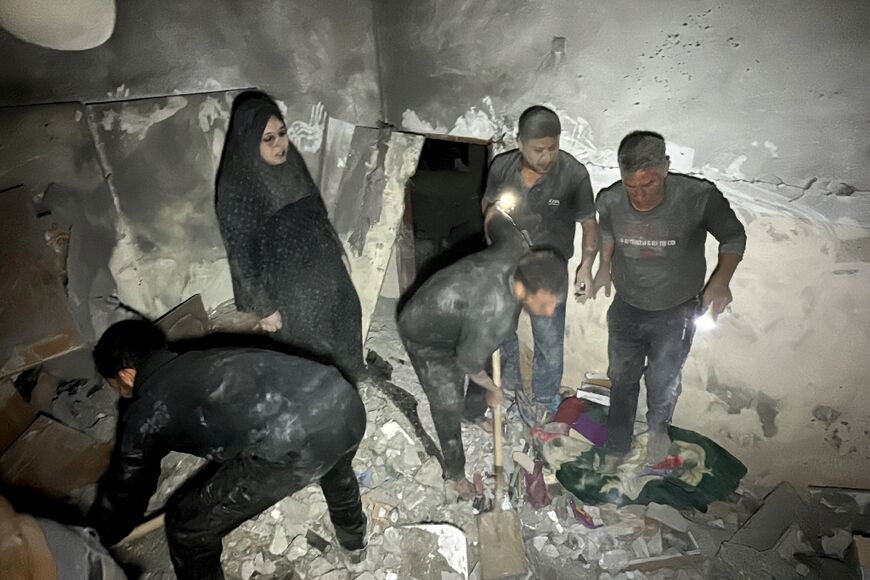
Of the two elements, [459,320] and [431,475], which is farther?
[431,475]

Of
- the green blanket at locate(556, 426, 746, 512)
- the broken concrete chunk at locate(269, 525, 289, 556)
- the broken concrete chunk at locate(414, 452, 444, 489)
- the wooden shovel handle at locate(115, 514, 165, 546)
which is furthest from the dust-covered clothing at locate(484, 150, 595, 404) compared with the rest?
the wooden shovel handle at locate(115, 514, 165, 546)

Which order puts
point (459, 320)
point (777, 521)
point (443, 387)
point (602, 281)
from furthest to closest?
point (602, 281)
point (777, 521)
point (443, 387)
point (459, 320)

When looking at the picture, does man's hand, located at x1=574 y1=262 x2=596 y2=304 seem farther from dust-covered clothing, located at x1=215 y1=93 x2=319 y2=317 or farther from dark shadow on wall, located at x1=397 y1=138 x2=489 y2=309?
dust-covered clothing, located at x1=215 y1=93 x2=319 y2=317

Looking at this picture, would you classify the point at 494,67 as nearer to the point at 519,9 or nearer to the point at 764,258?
the point at 519,9

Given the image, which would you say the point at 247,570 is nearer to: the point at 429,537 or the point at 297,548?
the point at 297,548

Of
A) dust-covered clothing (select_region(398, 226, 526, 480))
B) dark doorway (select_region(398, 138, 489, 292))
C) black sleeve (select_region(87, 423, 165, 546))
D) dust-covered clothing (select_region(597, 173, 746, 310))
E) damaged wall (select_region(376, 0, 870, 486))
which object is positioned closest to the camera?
black sleeve (select_region(87, 423, 165, 546))

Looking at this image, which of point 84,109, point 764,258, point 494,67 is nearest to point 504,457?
point 764,258

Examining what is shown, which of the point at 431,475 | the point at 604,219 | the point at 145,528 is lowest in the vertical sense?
the point at 431,475

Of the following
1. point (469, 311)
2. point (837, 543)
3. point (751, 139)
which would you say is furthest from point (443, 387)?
point (837, 543)

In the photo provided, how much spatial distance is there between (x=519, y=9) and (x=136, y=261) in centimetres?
285

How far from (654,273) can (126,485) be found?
274 centimetres

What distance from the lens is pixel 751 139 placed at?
8.43ft

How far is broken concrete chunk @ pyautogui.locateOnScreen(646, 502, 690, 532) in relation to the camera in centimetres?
308

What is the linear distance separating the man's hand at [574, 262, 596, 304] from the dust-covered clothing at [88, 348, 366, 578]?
1702 millimetres
